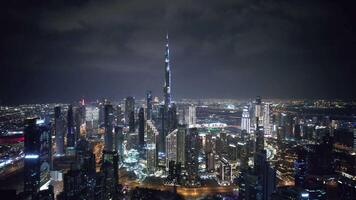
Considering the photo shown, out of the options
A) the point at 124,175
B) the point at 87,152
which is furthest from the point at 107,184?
the point at 124,175

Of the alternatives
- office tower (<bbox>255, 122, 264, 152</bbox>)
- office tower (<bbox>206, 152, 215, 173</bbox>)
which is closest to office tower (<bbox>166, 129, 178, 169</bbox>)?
office tower (<bbox>206, 152, 215, 173</bbox>)

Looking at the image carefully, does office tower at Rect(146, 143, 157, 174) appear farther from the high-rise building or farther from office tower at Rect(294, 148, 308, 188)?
office tower at Rect(294, 148, 308, 188)

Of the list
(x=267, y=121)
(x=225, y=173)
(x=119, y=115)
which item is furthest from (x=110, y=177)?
(x=267, y=121)

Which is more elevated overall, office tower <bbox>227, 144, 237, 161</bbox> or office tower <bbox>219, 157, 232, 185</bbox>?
office tower <bbox>227, 144, 237, 161</bbox>

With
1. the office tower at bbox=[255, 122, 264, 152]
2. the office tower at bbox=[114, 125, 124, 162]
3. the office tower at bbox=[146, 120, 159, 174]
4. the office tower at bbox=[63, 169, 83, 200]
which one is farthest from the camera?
the office tower at bbox=[114, 125, 124, 162]

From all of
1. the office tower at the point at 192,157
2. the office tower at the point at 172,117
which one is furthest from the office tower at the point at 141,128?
the office tower at the point at 192,157

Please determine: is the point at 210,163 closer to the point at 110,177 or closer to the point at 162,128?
the point at 162,128
